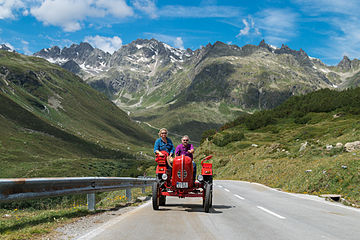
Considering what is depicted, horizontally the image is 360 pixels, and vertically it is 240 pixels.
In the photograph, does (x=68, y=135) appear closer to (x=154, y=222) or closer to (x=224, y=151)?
(x=224, y=151)

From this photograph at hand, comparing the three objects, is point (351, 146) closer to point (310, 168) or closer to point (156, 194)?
point (310, 168)

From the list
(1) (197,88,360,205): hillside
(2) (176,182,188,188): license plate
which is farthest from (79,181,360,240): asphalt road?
(1) (197,88,360,205): hillside

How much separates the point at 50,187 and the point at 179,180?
4.13 metres

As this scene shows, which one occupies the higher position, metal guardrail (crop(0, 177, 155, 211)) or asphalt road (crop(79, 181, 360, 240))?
metal guardrail (crop(0, 177, 155, 211))

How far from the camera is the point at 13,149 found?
12962 cm

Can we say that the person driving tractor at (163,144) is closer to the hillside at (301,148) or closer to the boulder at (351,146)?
the hillside at (301,148)

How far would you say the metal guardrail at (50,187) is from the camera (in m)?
7.46

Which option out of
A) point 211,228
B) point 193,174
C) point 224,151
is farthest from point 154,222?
point 224,151

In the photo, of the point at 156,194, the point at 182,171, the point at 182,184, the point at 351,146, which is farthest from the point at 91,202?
the point at 351,146

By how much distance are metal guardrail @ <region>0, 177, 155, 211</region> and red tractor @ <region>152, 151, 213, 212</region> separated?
7.53ft

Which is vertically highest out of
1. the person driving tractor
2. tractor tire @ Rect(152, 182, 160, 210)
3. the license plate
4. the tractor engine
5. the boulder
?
the boulder

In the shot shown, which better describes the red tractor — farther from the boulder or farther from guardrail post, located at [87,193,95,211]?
the boulder

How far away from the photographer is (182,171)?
10.9 m

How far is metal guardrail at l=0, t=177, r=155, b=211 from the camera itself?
7455 millimetres
